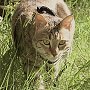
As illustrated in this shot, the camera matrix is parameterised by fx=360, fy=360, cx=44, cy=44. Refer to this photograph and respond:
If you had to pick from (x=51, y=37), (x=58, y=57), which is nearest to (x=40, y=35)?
(x=51, y=37)

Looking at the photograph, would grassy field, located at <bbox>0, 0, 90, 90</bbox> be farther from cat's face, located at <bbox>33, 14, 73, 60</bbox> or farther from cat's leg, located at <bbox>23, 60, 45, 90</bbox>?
cat's face, located at <bbox>33, 14, 73, 60</bbox>

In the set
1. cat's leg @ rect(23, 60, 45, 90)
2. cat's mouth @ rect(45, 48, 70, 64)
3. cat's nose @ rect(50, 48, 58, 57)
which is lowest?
cat's leg @ rect(23, 60, 45, 90)

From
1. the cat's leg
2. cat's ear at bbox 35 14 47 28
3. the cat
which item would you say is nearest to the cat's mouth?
the cat

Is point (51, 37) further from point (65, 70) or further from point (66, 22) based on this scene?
point (65, 70)

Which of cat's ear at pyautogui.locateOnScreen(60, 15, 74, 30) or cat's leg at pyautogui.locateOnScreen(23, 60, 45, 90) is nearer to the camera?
cat's ear at pyautogui.locateOnScreen(60, 15, 74, 30)

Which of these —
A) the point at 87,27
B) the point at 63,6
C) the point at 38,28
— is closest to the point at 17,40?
the point at 38,28

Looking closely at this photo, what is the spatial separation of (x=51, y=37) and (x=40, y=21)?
0.14 metres

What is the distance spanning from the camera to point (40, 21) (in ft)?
8.41

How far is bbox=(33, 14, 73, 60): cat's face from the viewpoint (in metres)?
2.56

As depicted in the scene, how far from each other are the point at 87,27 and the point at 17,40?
116 centimetres

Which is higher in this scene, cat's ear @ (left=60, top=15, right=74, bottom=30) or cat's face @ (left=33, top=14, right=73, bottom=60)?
cat's ear @ (left=60, top=15, right=74, bottom=30)

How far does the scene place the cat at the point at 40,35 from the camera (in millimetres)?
2572

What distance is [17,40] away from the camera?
2852 millimetres

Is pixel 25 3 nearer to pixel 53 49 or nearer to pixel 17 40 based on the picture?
pixel 17 40
